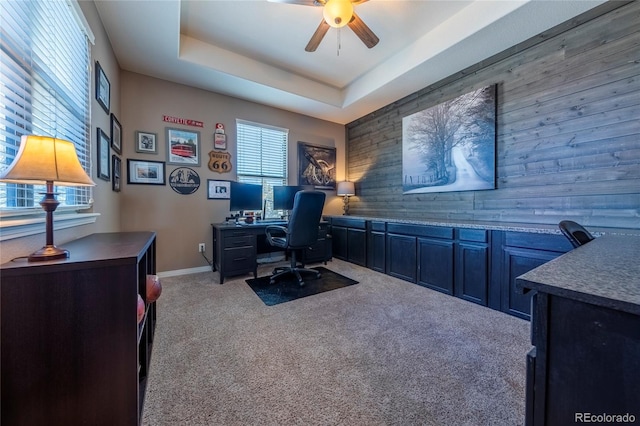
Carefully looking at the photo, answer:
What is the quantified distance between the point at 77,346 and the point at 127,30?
2.92 m

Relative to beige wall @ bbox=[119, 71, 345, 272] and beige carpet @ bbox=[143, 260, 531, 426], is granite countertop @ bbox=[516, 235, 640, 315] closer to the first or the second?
beige carpet @ bbox=[143, 260, 531, 426]

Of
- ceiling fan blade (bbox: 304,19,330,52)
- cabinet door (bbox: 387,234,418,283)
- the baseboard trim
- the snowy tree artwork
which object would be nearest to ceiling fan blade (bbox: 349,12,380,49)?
ceiling fan blade (bbox: 304,19,330,52)

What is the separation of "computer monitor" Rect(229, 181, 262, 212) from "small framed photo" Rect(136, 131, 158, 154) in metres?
1.08

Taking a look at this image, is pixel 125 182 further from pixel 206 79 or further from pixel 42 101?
pixel 42 101

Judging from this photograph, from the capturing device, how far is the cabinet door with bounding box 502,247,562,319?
212cm

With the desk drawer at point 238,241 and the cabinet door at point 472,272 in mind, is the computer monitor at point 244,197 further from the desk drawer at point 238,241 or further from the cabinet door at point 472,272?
the cabinet door at point 472,272

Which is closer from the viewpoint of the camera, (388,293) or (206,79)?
(388,293)

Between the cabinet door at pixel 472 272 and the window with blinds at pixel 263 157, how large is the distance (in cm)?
283

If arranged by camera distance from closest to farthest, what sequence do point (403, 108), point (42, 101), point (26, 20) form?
point (26, 20) → point (42, 101) → point (403, 108)

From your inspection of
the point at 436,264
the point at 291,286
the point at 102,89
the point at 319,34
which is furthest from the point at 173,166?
the point at 436,264

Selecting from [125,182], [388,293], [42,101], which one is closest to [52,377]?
[42,101]

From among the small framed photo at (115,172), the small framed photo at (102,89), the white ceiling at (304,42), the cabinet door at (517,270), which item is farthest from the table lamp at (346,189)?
the small framed photo at (102,89)

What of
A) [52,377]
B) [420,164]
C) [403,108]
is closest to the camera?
[52,377]

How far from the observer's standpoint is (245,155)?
398 cm
